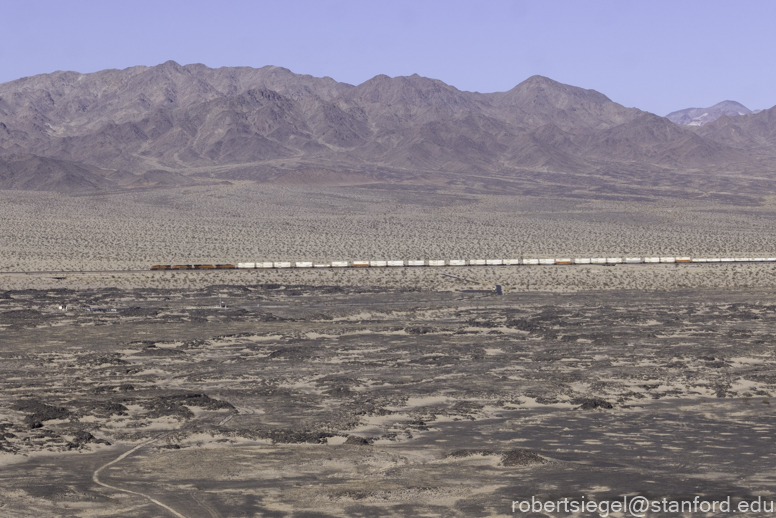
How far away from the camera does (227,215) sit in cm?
10619

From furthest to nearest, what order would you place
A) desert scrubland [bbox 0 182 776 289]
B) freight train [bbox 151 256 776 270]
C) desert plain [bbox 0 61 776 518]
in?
desert scrubland [bbox 0 182 776 289] → freight train [bbox 151 256 776 270] → desert plain [bbox 0 61 776 518]

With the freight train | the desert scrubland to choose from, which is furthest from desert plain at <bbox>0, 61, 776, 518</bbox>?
the freight train

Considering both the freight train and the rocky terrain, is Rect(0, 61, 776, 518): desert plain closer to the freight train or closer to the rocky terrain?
the rocky terrain

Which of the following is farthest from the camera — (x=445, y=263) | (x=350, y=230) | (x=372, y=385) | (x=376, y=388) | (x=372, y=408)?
(x=350, y=230)

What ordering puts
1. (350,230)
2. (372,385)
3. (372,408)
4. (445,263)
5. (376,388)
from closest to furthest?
(372,408)
(376,388)
(372,385)
(445,263)
(350,230)

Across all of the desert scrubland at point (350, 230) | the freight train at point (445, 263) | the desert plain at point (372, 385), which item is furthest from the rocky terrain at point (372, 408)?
the freight train at point (445, 263)

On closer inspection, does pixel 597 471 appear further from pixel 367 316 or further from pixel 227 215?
pixel 227 215

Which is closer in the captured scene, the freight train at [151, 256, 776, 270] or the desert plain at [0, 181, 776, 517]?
the desert plain at [0, 181, 776, 517]

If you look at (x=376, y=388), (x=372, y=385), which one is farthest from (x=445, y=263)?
(x=376, y=388)

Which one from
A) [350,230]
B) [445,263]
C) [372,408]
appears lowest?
[372,408]

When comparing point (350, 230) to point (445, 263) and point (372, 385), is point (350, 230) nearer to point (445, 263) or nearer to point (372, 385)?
point (445, 263)

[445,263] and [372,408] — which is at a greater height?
[445,263]

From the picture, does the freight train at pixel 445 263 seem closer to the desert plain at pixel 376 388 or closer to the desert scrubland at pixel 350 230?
the desert plain at pixel 376 388

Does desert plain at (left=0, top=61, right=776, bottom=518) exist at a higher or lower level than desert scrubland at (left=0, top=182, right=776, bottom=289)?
lower
